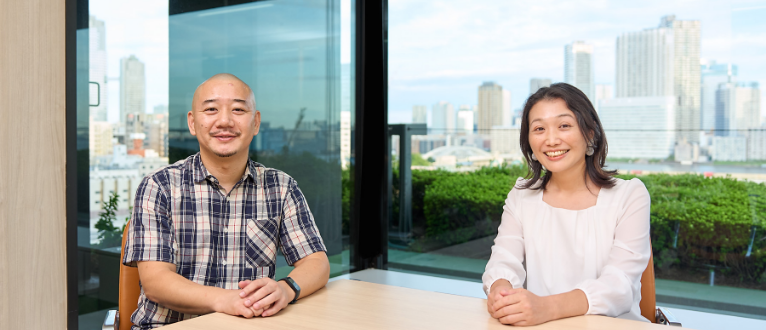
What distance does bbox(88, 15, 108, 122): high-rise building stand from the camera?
112 inches

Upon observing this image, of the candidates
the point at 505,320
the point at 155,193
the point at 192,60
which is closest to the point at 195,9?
the point at 192,60

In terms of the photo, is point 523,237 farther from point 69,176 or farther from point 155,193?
point 69,176

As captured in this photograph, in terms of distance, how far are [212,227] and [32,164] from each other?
101 centimetres

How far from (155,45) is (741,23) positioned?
3378 mm

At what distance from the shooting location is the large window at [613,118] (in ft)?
11.7

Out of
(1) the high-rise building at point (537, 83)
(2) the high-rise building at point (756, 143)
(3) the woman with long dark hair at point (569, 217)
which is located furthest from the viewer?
(1) the high-rise building at point (537, 83)

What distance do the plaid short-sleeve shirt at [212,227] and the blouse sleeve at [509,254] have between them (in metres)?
0.57

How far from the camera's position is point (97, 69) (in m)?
2.88

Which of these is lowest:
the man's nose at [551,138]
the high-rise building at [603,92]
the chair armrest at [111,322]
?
the chair armrest at [111,322]

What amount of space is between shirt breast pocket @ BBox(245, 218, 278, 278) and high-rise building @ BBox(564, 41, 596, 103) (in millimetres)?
2679

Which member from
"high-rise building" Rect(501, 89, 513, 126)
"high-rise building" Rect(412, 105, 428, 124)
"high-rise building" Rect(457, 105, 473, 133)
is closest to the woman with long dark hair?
"high-rise building" Rect(501, 89, 513, 126)

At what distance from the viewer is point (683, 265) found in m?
3.72

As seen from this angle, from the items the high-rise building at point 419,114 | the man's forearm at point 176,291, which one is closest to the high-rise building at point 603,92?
the high-rise building at point 419,114

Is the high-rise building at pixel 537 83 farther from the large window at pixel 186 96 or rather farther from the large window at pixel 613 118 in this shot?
the large window at pixel 186 96
